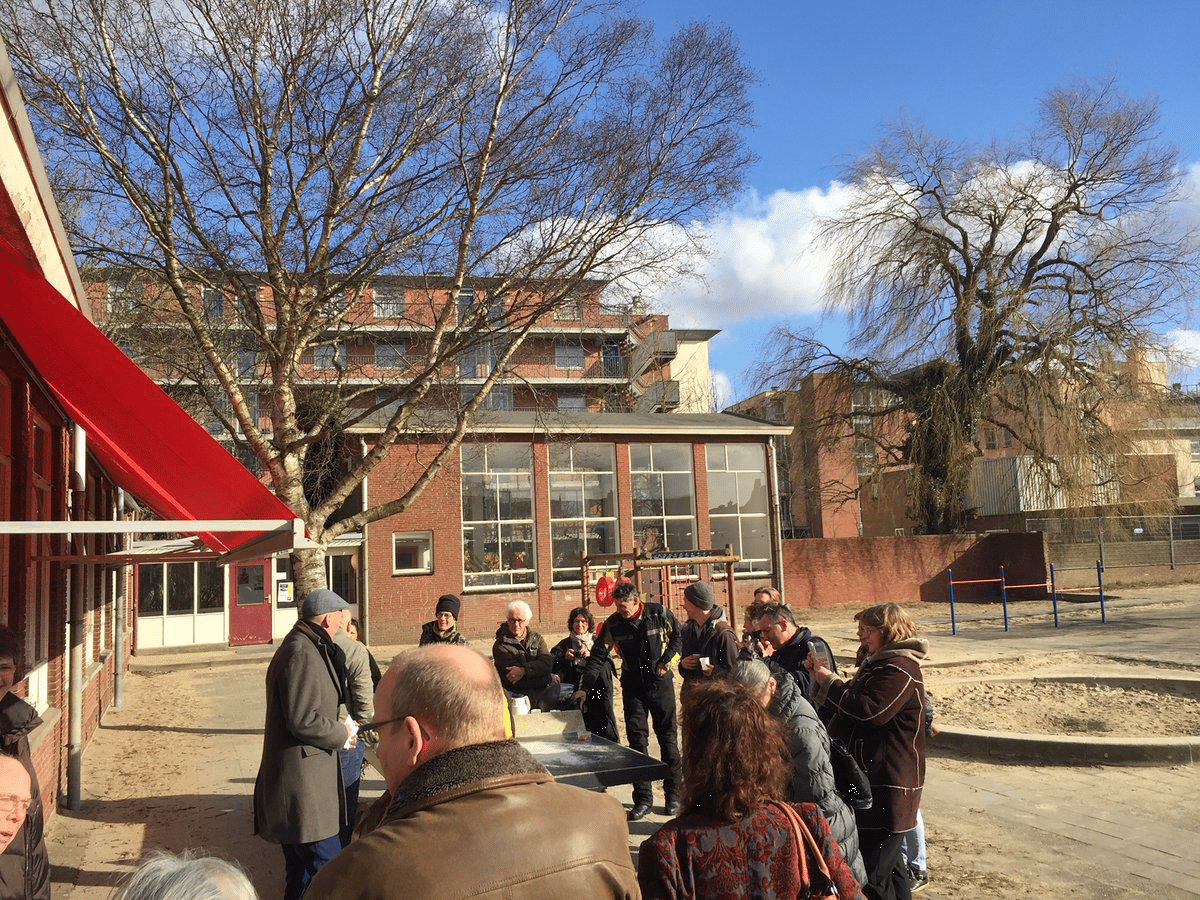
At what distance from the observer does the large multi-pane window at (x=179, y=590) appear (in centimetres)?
2452

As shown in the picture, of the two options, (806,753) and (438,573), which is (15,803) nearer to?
(806,753)

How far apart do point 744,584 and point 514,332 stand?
19012 mm

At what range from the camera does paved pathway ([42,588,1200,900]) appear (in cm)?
578

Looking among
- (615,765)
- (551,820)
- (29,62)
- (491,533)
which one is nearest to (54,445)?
(29,62)

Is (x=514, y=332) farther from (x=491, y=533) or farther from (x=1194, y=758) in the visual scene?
(x=491, y=533)

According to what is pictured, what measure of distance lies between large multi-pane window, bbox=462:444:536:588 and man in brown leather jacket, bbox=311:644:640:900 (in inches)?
951

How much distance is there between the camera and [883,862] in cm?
423

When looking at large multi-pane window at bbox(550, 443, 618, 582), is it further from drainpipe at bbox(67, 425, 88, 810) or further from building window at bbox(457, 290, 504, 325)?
drainpipe at bbox(67, 425, 88, 810)

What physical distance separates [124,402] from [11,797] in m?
2.60

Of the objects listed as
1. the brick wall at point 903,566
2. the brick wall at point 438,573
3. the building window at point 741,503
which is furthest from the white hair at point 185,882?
the brick wall at point 903,566

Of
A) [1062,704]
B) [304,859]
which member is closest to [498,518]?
[1062,704]

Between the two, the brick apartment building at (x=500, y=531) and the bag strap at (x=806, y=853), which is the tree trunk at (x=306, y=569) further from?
the brick apartment building at (x=500, y=531)

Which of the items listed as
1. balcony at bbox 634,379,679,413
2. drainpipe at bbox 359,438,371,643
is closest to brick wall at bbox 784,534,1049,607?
drainpipe at bbox 359,438,371,643

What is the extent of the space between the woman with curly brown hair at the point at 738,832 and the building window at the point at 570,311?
9071 millimetres
